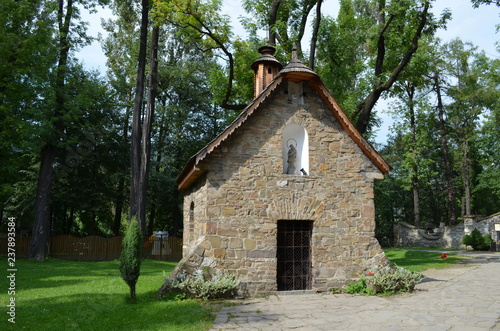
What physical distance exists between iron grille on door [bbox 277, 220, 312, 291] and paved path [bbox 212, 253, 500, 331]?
20.7 inches

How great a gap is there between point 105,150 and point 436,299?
22.2 meters

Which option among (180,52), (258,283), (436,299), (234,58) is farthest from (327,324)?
(180,52)

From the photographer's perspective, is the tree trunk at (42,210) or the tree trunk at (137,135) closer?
the tree trunk at (137,135)

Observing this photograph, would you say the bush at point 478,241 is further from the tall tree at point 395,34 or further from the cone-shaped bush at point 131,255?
the cone-shaped bush at point 131,255

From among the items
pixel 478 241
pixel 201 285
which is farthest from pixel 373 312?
pixel 478 241

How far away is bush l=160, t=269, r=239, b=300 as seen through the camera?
834 centimetres

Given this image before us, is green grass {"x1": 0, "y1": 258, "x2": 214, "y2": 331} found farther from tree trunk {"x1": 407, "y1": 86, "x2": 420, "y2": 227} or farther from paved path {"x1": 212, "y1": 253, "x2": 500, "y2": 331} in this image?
tree trunk {"x1": 407, "y1": 86, "x2": 420, "y2": 227}

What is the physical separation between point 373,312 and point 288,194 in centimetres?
344

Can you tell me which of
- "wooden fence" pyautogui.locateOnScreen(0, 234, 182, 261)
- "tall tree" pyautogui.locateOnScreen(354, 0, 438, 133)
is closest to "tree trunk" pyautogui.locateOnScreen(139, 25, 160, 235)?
"wooden fence" pyautogui.locateOnScreen(0, 234, 182, 261)

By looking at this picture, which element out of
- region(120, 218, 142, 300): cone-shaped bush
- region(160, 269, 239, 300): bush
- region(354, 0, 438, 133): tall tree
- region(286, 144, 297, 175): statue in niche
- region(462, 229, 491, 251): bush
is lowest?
region(462, 229, 491, 251): bush

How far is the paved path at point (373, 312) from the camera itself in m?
6.35

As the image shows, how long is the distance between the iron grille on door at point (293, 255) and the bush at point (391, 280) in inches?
64.8

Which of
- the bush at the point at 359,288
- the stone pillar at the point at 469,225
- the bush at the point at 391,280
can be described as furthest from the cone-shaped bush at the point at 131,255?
the stone pillar at the point at 469,225

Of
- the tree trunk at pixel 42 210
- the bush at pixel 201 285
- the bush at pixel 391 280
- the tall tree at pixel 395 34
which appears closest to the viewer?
the bush at pixel 201 285
